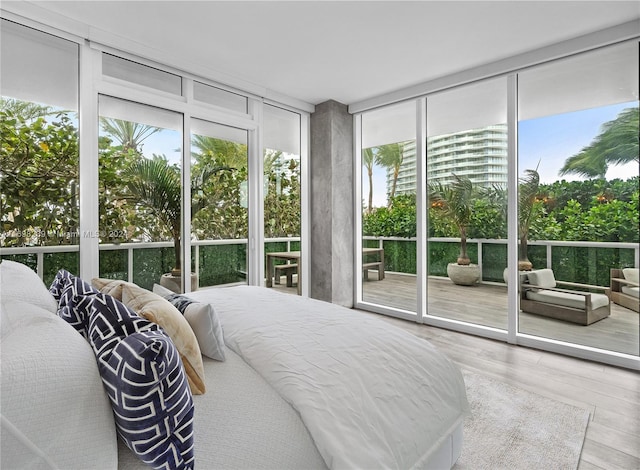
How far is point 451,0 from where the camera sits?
8.26 ft

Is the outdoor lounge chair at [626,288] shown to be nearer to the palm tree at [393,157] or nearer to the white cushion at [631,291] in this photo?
the white cushion at [631,291]

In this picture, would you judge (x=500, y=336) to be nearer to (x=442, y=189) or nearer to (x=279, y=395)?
(x=442, y=189)

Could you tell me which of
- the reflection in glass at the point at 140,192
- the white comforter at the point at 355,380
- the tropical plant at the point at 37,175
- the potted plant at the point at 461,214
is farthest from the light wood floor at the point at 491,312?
the tropical plant at the point at 37,175

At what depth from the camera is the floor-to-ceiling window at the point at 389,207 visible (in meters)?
4.34

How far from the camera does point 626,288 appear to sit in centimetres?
297

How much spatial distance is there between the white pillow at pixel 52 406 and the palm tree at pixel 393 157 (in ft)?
13.3

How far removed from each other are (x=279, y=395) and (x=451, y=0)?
279cm

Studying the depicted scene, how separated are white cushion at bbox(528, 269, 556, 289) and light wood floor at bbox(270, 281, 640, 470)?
622 mm

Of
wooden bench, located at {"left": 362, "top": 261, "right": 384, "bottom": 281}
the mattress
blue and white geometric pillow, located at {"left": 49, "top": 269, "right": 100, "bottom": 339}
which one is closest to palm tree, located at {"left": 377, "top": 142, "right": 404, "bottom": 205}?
wooden bench, located at {"left": 362, "top": 261, "right": 384, "bottom": 281}

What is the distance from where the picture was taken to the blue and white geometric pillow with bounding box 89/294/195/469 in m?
0.79

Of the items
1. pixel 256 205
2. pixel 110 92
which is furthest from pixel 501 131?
pixel 110 92

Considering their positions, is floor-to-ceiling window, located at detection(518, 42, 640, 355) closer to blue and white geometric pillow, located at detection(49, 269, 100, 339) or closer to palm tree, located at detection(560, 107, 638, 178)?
palm tree, located at detection(560, 107, 638, 178)

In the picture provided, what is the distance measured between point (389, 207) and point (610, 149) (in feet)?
7.32

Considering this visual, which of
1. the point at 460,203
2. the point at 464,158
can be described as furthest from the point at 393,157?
the point at 460,203
